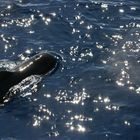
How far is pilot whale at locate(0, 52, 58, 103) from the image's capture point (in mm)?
20000

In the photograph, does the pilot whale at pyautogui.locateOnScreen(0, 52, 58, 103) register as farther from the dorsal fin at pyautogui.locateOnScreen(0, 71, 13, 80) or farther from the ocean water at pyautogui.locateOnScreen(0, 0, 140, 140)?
the ocean water at pyautogui.locateOnScreen(0, 0, 140, 140)

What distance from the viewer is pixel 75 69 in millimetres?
21625

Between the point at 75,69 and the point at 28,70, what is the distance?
81.4 inches

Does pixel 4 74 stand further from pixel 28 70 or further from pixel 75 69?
pixel 75 69

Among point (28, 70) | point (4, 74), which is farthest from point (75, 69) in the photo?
point (4, 74)

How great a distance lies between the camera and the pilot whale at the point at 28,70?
65.6 ft

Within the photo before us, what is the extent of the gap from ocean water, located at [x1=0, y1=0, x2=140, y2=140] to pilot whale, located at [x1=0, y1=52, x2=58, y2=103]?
311 mm

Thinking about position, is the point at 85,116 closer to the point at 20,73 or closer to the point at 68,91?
the point at 68,91

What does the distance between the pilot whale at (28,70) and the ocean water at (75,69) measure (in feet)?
1.02

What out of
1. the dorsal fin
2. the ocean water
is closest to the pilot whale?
the dorsal fin

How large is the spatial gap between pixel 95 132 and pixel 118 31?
26.0ft

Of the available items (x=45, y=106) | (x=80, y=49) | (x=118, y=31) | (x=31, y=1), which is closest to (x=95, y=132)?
(x=45, y=106)

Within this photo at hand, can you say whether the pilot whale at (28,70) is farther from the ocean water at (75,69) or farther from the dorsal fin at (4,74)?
the ocean water at (75,69)

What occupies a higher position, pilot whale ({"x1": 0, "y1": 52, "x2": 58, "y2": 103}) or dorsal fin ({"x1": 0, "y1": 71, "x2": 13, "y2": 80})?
dorsal fin ({"x1": 0, "y1": 71, "x2": 13, "y2": 80})
